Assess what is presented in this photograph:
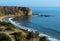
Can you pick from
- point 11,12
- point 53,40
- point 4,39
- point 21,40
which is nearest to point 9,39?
point 4,39

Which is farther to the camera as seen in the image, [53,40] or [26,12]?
[26,12]

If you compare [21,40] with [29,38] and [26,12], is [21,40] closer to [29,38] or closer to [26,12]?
[29,38]

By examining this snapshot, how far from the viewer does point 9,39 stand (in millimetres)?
23609

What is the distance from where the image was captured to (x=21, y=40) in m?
25.8

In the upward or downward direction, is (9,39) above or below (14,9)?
above

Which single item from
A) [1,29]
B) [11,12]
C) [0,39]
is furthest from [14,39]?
[11,12]

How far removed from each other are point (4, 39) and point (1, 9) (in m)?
118

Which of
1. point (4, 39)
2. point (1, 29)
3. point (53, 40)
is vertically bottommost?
point (53, 40)

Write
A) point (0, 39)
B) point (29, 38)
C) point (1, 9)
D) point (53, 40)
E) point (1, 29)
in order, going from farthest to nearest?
1. point (1, 9)
2. point (53, 40)
3. point (1, 29)
4. point (29, 38)
5. point (0, 39)

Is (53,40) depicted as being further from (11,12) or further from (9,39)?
(11,12)

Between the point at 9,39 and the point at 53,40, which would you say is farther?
the point at 53,40

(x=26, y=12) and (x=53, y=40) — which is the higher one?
(x=53, y=40)

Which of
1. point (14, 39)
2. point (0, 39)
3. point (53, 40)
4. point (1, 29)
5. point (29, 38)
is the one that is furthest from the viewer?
point (53, 40)

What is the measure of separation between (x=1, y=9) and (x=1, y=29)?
10757 cm
